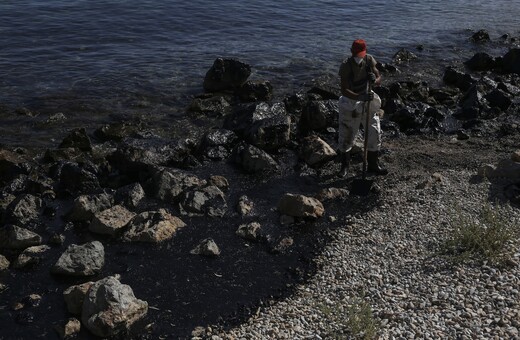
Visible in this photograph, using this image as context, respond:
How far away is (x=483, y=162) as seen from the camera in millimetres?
16750

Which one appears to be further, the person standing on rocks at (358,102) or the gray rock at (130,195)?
the person standing on rocks at (358,102)

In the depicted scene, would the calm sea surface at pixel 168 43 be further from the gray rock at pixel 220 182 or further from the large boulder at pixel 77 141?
the gray rock at pixel 220 182

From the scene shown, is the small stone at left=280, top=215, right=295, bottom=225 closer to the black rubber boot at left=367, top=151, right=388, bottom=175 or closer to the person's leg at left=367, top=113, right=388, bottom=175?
the person's leg at left=367, top=113, right=388, bottom=175

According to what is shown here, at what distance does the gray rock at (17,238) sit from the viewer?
12562mm

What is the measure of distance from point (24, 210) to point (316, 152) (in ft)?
26.5

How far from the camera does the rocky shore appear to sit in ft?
34.0

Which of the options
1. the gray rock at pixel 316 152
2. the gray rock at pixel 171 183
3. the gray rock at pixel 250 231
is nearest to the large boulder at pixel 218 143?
the gray rock at pixel 171 183

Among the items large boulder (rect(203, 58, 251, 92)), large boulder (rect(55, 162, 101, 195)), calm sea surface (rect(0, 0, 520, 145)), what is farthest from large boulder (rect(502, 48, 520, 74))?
large boulder (rect(55, 162, 101, 195))

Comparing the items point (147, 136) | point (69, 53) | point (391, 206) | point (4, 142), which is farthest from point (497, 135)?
point (69, 53)

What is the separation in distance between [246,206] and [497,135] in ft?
32.3

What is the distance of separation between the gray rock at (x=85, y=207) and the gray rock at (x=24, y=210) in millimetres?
886

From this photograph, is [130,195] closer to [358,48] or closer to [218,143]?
[218,143]

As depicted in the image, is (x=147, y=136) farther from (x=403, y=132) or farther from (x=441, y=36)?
(x=441, y=36)

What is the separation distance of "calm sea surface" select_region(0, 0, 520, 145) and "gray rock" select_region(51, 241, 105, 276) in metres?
8.00
